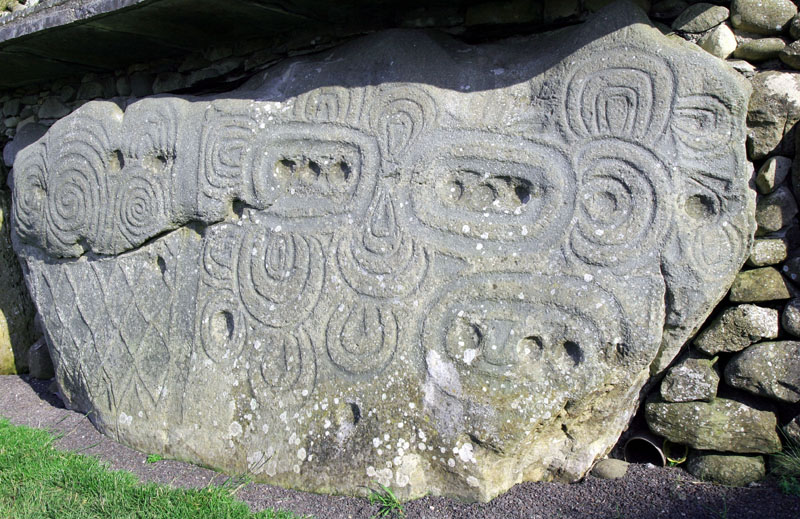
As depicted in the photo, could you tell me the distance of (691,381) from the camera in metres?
2.68

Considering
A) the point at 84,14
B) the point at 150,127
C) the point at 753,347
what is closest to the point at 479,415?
the point at 753,347

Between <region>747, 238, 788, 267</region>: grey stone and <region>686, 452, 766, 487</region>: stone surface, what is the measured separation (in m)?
0.74

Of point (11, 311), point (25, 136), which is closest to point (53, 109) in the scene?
point (25, 136)

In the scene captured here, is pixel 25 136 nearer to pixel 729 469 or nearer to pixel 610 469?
pixel 610 469

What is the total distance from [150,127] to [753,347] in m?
2.85

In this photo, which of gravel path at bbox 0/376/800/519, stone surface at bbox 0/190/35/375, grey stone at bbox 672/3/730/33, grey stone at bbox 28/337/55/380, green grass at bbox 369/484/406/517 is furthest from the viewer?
stone surface at bbox 0/190/35/375

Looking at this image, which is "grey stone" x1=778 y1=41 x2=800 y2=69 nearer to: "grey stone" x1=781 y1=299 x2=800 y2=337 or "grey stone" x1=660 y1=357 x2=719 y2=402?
"grey stone" x1=781 y1=299 x2=800 y2=337

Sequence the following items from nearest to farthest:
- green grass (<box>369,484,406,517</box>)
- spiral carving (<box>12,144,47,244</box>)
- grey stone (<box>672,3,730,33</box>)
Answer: green grass (<box>369,484,406,517</box>)
grey stone (<box>672,3,730,33</box>)
spiral carving (<box>12,144,47,244</box>)

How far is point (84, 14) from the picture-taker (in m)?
3.13

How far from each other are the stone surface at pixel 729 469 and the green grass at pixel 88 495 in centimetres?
156

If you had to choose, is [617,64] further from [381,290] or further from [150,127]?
[150,127]

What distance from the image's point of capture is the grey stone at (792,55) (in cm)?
253

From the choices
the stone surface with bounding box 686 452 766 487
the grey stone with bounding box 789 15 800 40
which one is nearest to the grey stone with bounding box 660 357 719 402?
the stone surface with bounding box 686 452 766 487

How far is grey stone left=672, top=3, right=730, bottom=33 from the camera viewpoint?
264cm
